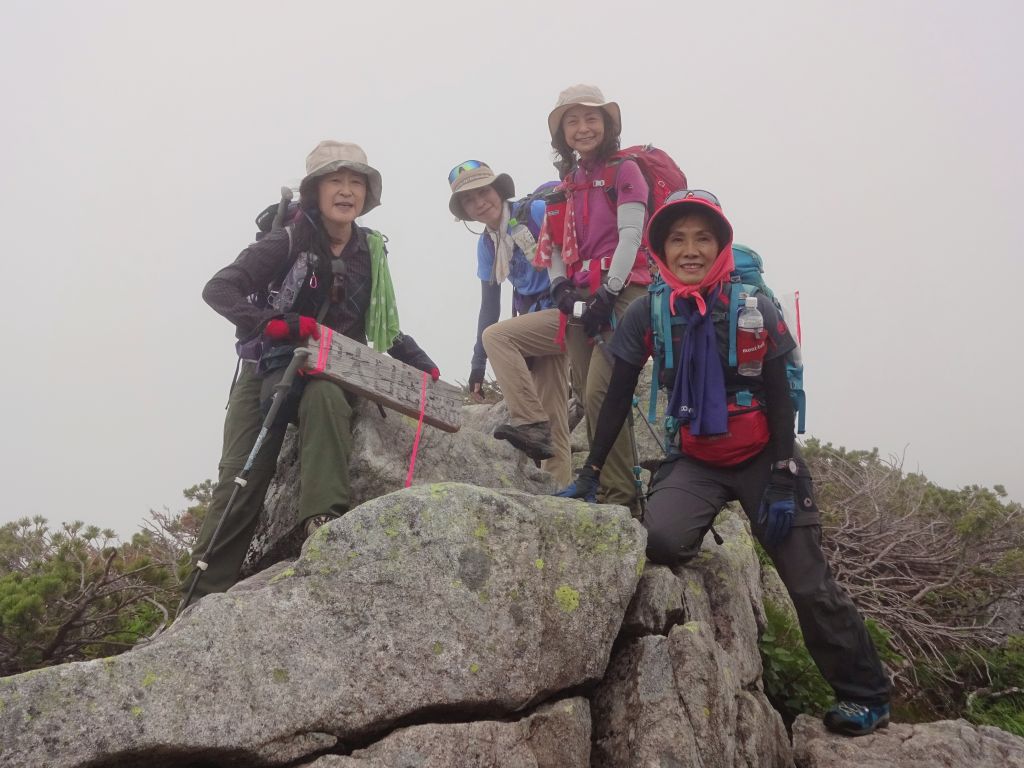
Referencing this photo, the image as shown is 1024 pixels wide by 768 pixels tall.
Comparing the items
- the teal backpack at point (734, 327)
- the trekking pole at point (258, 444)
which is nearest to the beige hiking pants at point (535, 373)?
the teal backpack at point (734, 327)

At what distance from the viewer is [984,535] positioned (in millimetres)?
9695

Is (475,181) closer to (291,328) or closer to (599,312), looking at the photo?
(599,312)

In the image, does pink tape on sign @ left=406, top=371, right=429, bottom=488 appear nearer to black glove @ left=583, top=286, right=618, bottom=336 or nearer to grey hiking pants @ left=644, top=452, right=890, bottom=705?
black glove @ left=583, top=286, right=618, bottom=336

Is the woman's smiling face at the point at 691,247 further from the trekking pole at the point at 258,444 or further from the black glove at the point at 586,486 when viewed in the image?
the trekking pole at the point at 258,444

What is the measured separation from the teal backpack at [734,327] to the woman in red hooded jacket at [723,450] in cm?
6

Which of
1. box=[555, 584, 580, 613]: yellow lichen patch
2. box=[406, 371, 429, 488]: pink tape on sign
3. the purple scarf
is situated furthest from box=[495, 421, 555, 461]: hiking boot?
box=[555, 584, 580, 613]: yellow lichen patch

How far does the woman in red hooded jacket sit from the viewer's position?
5.02 metres

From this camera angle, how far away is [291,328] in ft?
18.3

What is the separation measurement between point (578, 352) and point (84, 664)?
4950mm

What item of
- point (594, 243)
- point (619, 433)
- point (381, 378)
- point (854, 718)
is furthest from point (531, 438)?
point (854, 718)

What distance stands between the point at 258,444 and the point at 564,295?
2948 mm

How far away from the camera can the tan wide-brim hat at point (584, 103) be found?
277 inches

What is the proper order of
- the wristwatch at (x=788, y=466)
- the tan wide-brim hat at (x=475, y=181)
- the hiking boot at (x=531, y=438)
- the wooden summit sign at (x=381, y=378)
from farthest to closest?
the tan wide-brim hat at (x=475, y=181) → the hiking boot at (x=531, y=438) → the wooden summit sign at (x=381, y=378) → the wristwatch at (x=788, y=466)

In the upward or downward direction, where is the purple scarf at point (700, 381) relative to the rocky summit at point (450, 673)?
upward
